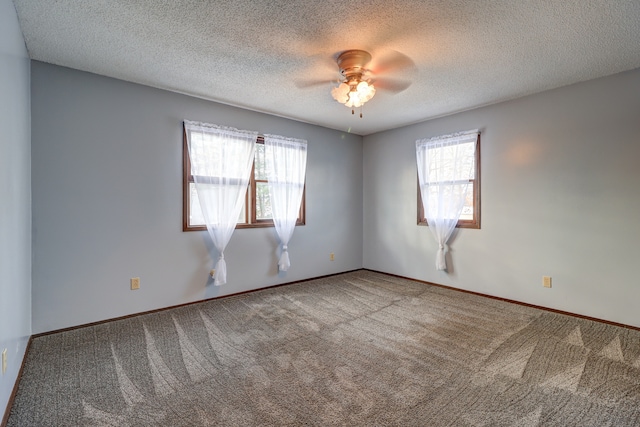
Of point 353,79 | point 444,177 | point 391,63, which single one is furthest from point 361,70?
point 444,177

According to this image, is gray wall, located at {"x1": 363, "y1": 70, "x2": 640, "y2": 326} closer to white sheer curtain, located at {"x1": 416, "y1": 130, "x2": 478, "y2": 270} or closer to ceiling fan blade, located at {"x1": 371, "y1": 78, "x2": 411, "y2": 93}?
white sheer curtain, located at {"x1": 416, "y1": 130, "x2": 478, "y2": 270}

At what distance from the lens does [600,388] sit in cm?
199

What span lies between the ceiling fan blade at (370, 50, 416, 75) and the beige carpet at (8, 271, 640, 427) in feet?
8.34

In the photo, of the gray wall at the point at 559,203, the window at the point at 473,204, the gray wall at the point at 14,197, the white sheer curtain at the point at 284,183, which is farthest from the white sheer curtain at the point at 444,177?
the gray wall at the point at 14,197

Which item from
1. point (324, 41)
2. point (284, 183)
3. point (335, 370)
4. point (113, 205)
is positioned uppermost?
point (324, 41)

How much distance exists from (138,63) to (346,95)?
1971 millimetres

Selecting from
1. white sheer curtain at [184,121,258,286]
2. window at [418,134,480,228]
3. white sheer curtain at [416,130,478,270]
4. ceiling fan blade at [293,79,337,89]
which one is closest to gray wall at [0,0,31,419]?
white sheer curtain at [184,121,258,286]

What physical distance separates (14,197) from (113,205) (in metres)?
1.07

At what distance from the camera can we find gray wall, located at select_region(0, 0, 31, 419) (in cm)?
170

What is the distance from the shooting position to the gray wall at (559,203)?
2.97 metres

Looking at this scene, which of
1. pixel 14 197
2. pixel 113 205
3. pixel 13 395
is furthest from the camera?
pixel 113 205

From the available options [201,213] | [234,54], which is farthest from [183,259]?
[234,54]

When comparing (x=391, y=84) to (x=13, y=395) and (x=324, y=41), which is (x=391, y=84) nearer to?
(x=324, y=41)

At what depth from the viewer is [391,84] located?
10.7ft
